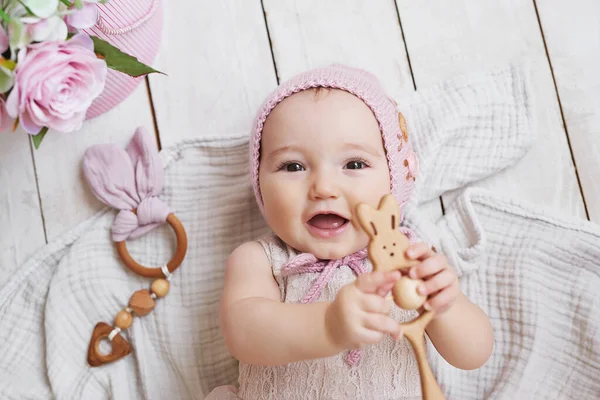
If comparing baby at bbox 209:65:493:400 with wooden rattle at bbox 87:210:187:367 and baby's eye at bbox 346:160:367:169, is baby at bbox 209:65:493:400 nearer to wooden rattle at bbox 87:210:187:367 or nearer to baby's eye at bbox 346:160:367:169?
baby's eye at bbox 346:160:367:169

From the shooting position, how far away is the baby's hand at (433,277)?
31.4 inches

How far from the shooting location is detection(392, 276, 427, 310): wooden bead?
0.77 meters

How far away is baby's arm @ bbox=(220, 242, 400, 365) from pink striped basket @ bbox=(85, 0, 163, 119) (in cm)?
45

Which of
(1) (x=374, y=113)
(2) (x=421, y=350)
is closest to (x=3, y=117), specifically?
(1) (x=374, y=113)

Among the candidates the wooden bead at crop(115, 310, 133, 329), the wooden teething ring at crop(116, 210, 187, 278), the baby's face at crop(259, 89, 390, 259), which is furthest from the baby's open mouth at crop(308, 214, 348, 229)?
the wooden bead at crop(115, 310, 133, 329)

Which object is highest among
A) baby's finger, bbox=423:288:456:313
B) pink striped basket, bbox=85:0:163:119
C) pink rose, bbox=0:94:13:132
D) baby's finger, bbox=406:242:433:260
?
pink striped basket, bbox=85:0:163:119

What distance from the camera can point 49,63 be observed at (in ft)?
2.92

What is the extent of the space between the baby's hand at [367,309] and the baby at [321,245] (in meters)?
0.14

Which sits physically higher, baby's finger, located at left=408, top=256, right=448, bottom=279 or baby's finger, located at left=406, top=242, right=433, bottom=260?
baby's finger, located at left=406, top=242, right=433, bottom=260

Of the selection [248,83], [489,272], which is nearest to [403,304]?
[489,272]

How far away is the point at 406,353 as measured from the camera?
1.07m

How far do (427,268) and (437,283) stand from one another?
1.1 inches

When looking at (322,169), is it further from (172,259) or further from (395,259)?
(172,259)

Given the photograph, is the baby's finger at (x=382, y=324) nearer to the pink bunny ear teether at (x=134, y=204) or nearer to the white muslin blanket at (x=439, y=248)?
the white muslin blanket at (x=439, y=248)
